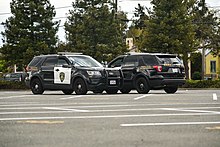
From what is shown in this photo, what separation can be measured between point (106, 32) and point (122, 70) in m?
21.2

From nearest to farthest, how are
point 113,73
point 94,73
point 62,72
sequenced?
point 94,73 → point 62,72 → point 113,73

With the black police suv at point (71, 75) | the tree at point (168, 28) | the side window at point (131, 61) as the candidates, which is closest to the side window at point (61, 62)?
the black police suv at point (71, 75)

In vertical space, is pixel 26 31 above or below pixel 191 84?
above

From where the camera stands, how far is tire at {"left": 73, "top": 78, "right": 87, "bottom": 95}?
22.4 m

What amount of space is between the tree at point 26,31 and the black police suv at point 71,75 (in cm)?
1936

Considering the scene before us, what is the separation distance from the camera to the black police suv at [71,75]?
22.5m

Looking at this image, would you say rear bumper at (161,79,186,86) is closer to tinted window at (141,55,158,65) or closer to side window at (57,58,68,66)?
tinted window at (141,55,158,65)

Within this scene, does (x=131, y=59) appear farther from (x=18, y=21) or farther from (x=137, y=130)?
(x=18, y=21)

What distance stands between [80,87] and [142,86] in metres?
2.66

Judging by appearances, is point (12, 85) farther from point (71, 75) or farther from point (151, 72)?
point (151, 72)

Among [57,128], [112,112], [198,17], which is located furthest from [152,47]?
[57,128]

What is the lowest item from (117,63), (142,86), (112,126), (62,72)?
(112,126)

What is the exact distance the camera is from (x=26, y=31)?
1745 inches

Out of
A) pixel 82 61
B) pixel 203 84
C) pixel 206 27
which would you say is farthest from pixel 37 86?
pixel 206 27
